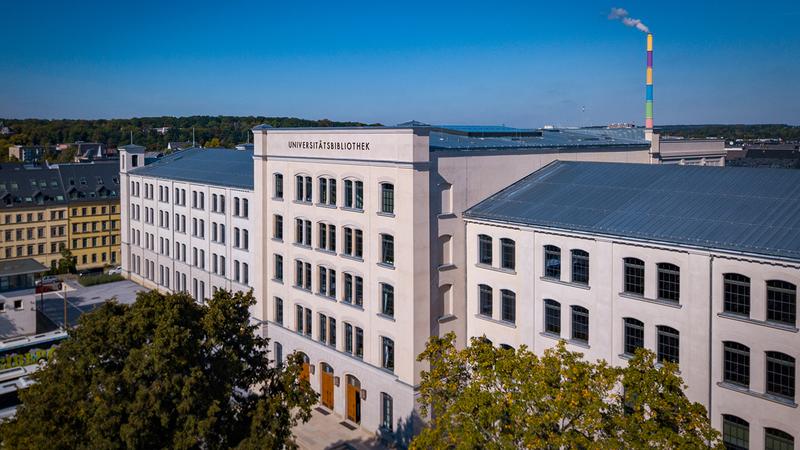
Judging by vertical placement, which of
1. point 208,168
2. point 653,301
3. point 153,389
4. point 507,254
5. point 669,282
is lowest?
point 153,389

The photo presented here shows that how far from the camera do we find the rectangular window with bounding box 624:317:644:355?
1184 inches

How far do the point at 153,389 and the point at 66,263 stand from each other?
227 feet

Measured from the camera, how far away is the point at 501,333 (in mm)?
36000

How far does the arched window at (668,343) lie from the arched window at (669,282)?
137cm

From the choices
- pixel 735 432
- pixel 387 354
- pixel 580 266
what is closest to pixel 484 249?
pixel 580 266

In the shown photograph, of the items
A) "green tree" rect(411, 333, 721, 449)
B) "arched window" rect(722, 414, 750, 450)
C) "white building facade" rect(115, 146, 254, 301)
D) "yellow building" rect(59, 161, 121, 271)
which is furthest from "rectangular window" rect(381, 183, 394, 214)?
"yellow building" rect(59, 161, 121, 271)

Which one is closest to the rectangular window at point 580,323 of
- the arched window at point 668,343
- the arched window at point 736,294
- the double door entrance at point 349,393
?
the arched window at point 668,343

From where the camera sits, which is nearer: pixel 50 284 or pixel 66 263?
pixel 50 284

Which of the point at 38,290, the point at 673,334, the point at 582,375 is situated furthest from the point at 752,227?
the point at 38,290

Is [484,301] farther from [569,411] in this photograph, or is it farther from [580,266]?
[569,411]

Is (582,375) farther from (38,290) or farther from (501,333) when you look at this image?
(38,290)

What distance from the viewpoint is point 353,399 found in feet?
131

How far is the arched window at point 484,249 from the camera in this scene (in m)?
36.9

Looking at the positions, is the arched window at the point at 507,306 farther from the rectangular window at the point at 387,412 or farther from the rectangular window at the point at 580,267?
the rectangular window at the point at 387,412
